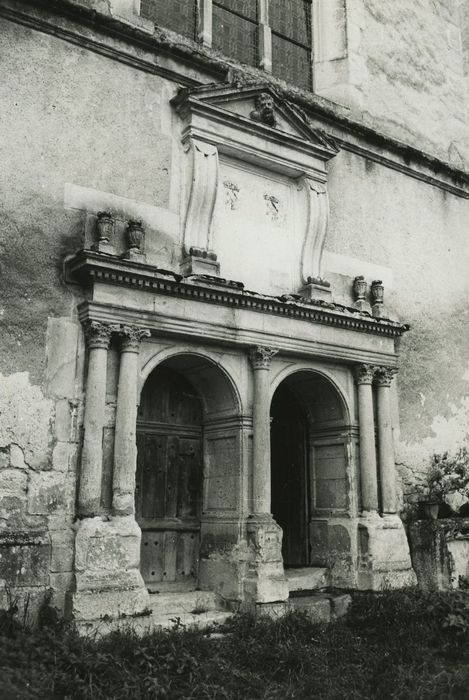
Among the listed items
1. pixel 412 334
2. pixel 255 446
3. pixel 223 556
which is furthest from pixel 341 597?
pixel 412 334

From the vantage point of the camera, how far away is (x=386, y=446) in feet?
27.9

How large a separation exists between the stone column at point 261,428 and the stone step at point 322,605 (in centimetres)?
101

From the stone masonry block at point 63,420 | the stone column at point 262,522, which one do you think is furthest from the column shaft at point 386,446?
the stone masonry block at point 63,420

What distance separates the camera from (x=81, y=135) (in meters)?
7.05

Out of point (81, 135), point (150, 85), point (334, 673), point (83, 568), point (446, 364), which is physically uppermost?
point (150, 85)

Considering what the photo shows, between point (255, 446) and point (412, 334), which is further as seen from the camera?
point (412, 334)

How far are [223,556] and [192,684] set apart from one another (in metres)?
2.14

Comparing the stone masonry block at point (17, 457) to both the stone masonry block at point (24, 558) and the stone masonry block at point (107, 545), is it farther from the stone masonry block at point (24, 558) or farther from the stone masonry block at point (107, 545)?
the stone masonry block at point (107, 545)

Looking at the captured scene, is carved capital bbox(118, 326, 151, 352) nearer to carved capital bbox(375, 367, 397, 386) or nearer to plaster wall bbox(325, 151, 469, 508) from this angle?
plaster wall bbox(325, 151, 469, 508)

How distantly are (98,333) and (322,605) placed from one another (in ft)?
12.0

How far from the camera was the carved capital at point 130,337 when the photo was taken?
6.70m

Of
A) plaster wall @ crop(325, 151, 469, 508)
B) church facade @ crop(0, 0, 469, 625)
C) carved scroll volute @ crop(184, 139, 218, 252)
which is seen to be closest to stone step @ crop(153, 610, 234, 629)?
church facade @ crop(0, 0, 469, 625)

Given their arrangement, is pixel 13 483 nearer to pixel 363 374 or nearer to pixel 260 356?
pixel 260 356

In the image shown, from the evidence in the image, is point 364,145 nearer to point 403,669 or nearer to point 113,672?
point 403,669
